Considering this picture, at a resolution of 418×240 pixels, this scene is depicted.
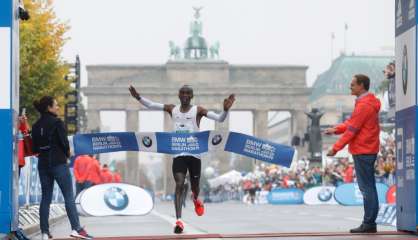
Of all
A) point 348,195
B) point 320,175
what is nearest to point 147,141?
point 348,195

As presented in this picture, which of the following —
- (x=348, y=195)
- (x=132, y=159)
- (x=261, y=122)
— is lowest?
(x=348, y=195)

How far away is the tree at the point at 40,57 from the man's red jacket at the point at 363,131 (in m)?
31.1

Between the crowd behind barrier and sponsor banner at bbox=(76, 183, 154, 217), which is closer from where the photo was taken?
sponsor banner at bbox=(76, 183, 154, 217)

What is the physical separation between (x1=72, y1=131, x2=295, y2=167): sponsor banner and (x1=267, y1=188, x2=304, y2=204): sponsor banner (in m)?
37.7

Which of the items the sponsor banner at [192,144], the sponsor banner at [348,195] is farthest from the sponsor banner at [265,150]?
the sponsor banner at [348,195]

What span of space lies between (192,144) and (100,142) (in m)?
1.02

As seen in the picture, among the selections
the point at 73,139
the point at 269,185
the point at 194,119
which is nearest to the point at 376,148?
the point at 194,119

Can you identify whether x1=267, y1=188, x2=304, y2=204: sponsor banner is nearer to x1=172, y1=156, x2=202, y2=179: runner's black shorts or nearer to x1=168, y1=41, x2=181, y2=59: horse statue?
x1=172, y1=156, x2=202, y2=179: runner's black shorts

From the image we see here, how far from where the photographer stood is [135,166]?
138875 mm

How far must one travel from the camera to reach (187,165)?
1505 cm

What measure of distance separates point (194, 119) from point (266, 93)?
115665 mm

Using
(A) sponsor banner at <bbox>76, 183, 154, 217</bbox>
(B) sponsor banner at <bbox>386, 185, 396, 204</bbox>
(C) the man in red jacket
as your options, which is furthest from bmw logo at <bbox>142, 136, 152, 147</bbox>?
(A) sponsor banner at <bbox>76, 183, 154, 217</bbox>

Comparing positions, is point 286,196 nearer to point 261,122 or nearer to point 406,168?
point 406,168

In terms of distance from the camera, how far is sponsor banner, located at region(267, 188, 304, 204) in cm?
5309
